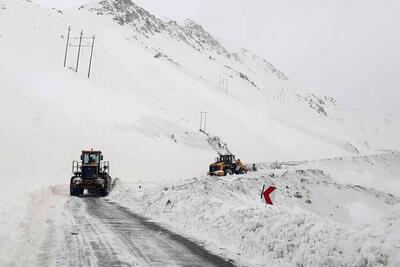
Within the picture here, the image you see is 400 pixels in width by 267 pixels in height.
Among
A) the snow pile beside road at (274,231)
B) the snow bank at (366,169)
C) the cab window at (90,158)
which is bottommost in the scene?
the snow pile beside road at (274,231)

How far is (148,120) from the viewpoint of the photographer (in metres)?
62.2

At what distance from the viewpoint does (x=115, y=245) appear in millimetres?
10602

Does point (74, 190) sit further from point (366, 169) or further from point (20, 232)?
point (366, 169)

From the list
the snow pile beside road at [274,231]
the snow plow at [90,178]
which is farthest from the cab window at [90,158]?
the snow pile beside road at [274,231]

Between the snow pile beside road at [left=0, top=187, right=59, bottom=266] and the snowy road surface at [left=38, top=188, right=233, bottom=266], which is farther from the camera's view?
the snowy road surface at [left=38, top=188, right=233, bottom=266]

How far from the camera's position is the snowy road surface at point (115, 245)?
356 inches

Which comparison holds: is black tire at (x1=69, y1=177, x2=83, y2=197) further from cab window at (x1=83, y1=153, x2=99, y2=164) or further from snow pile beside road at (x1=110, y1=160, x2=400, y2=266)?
snow pile beside road at (x1=110, y1=160, x2=400, y2=266)

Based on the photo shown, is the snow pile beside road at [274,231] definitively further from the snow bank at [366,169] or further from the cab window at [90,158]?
the snow bank at [366,169]

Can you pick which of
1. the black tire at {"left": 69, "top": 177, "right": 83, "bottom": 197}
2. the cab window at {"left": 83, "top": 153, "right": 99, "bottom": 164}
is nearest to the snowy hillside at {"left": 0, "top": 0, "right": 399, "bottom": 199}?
the black tire at {"left": 69, "top": 177, "right": 83, "bottom": 197}

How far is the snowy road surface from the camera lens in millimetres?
9039

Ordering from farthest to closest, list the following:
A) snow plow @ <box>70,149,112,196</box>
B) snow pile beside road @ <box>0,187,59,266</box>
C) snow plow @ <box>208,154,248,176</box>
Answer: snow plow @ <box>208,154,248,176</box> < snow plow @ <box>70,149,112,196</box> < snow pile beside road @ <box>0,187,59,266</box>

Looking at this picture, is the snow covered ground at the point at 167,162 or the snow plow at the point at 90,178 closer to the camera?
the snow covered ground at the point at 167,162

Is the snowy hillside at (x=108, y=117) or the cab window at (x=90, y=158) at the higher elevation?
the snowy hillside at (x=108, y=117)

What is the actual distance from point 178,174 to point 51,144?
14.8 meters
